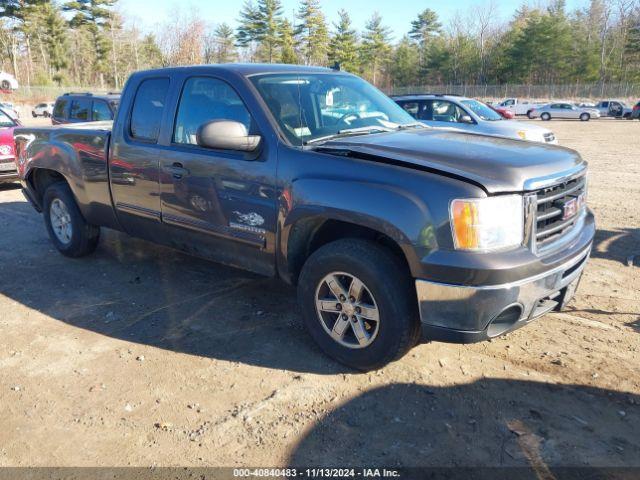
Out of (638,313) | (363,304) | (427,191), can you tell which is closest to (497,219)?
(427,191)

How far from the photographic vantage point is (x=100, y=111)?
1130 cm

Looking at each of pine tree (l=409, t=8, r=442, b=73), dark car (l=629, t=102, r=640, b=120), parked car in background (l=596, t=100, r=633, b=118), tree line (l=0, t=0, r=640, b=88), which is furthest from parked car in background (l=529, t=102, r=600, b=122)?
pine tree (l=409, t=8, r=442, b=73)

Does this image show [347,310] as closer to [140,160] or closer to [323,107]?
[323,107]

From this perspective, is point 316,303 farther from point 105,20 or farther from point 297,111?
point 105,20

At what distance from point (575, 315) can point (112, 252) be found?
490 cm

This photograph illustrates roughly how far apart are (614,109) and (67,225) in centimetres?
4484

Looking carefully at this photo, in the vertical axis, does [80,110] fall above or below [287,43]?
below

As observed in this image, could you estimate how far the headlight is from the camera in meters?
2.80

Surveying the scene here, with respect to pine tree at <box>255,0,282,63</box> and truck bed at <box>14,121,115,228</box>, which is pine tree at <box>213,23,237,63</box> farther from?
truck bed at <box>14,121,115,228</box>

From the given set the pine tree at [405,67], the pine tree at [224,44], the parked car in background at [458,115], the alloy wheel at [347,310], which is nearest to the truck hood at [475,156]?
the alloy wheel at [347,310]

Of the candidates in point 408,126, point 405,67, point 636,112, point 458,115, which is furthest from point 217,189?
point 405,67

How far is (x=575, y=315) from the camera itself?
4223 millimetres

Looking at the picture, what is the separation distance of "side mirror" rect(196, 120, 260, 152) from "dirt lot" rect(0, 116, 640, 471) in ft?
4.73

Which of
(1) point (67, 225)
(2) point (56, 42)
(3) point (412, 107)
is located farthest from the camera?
(2) point (56, 42)
